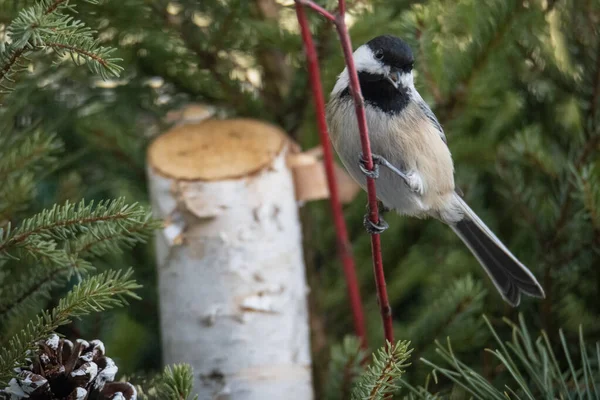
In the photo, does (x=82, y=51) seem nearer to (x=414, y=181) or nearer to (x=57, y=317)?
(x=57, y=317)

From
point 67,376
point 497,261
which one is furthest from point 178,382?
point 497,261

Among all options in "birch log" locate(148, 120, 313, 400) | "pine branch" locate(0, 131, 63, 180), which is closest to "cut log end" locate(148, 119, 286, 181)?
"birch log" locate(148, 120, 313, 400)

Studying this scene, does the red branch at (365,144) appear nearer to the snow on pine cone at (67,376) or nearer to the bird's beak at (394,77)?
the bird's beak at (394,77)

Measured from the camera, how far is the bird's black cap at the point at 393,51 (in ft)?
2.17

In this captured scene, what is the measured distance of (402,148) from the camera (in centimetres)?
78

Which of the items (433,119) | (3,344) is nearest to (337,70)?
(433,119)

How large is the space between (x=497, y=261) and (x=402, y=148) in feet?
0.67

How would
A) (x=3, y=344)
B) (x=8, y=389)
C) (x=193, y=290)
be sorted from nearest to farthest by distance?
(x=8, y=389), (x=3, y=344), (x=193, y=290)

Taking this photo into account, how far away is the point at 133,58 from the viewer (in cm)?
110

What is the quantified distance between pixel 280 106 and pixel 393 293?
0.33 metres

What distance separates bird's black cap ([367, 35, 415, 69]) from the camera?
660mm

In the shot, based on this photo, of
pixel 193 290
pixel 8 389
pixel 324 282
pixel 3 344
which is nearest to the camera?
pixel 8 389

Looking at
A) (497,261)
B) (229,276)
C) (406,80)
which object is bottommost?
(229,276)

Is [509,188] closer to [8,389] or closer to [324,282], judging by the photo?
[324,282]
